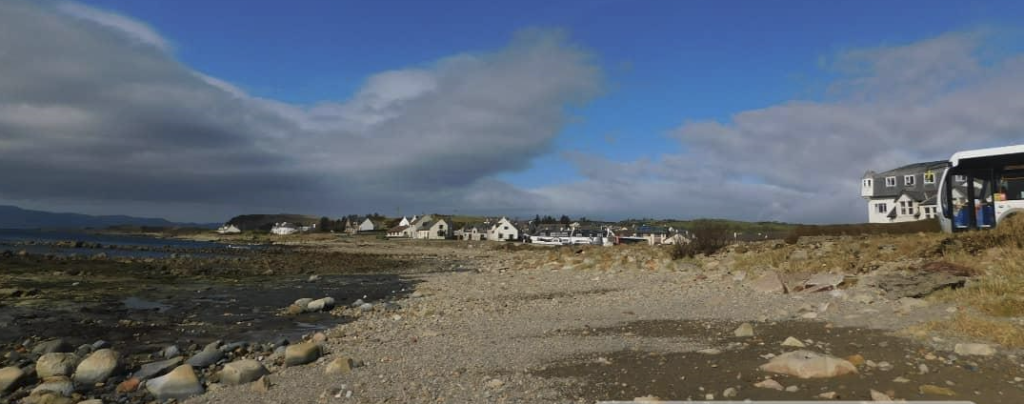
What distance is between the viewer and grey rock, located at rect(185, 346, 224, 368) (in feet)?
33.2

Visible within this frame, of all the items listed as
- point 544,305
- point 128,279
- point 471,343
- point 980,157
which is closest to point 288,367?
point 471,343

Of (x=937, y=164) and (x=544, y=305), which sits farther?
(x=937, y=164)

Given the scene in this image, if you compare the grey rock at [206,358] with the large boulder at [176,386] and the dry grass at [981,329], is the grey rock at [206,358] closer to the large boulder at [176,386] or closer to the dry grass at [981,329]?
the large boulder at [176,386]

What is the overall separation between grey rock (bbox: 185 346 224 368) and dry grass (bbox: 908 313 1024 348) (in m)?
12.0

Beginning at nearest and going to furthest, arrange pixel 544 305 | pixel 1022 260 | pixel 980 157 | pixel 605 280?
pixel 1022 260
pixel 544 305
pixel 980 157
pixel 605 280

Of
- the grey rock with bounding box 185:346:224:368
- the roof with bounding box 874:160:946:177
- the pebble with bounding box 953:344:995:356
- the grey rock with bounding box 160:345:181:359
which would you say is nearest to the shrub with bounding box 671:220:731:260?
the pebble with bounding box 953:344:995:356

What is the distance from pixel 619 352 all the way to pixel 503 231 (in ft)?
363

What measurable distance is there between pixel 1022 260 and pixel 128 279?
37045 millimetres

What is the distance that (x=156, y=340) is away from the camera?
13.2 meters

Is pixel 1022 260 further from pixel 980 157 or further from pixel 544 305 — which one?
pixel 544 305

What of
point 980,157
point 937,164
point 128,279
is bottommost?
point 128,279

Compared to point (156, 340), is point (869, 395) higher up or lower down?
higher up

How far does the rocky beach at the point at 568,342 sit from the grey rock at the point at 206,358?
42 mm

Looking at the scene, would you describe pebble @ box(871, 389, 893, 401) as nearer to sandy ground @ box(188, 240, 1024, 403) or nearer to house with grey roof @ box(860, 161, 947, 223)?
sandy ground @ box(188, 240, 1024, 403)
